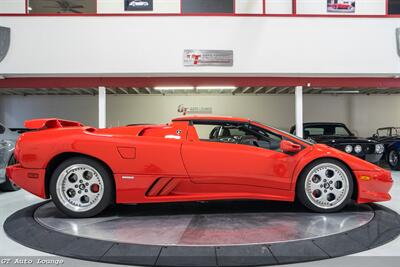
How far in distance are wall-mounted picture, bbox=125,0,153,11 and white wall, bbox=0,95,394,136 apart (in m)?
4.30

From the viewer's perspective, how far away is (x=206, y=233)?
2.91 meters

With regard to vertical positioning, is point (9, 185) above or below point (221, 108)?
below

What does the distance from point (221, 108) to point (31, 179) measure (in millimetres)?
9449

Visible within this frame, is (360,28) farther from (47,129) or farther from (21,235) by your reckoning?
(21,235)

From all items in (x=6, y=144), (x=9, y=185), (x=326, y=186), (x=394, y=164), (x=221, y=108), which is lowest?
(x=394, y=164)

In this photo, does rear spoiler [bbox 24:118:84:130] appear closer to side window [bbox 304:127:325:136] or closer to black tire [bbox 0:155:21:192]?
black tire [bbox 0:155:21:192]

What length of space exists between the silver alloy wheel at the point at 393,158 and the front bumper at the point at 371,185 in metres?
4.79

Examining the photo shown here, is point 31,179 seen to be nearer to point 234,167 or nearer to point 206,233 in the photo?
point 206,233

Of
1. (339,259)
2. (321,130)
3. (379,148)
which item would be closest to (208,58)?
(321,130)

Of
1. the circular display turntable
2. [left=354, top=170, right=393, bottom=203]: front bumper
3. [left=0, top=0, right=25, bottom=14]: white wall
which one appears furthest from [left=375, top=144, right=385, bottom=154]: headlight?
[left=0, top=0, right=25, bottom=14]: white wall

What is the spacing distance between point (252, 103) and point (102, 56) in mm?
6791

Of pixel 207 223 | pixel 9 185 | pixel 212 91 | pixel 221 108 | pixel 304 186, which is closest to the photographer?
pixel 207 223

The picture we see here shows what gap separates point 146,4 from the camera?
337 inches

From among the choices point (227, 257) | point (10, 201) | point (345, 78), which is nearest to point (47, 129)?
point (10, 201)
